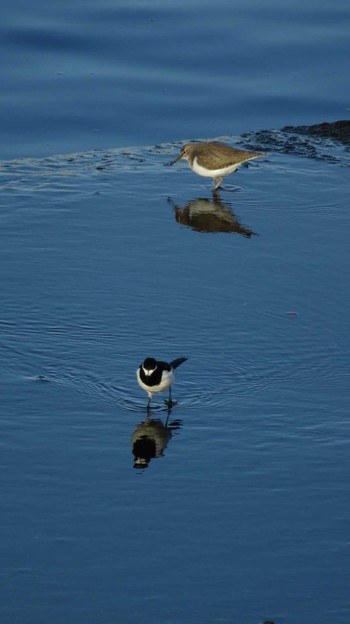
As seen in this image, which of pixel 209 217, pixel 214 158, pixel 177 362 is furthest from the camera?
pixel 214 158

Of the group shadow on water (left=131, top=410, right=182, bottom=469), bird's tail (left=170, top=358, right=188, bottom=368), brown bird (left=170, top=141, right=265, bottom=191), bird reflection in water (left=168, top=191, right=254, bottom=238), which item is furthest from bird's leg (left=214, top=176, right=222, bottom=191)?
shadow on water (left=131, top=410, right=182, bottom=469)

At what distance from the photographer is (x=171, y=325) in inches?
417

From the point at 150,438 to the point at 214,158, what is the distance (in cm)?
563

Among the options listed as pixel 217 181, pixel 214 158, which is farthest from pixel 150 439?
pixel 217 181

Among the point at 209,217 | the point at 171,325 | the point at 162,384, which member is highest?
the point at 209,217

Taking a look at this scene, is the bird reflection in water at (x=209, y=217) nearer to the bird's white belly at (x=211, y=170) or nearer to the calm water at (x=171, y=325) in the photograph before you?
the calm water at (x=171, y=325)

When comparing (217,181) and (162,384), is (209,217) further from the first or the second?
(162,384)

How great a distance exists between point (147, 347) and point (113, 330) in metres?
0.47

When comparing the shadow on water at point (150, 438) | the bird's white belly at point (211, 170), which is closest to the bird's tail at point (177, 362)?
the shadow on water at point (150, 438)

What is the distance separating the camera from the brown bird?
1400cm

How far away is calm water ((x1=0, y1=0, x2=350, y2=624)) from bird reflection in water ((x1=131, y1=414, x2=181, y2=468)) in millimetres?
23

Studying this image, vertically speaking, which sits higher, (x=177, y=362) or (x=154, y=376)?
(x=177, y=362)

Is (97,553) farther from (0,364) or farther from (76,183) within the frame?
(76,183)

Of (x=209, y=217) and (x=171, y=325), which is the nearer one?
(x=171, y=325)
